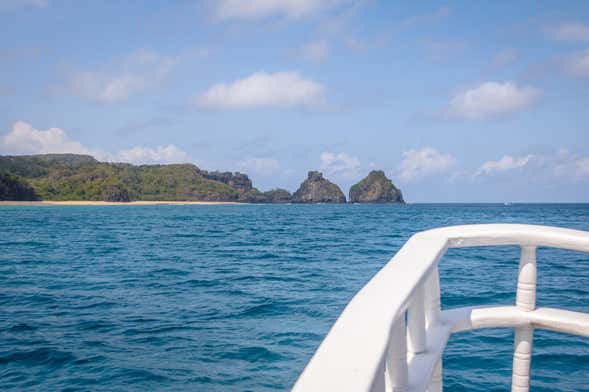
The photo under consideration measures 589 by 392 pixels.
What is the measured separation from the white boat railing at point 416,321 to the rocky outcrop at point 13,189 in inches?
5927

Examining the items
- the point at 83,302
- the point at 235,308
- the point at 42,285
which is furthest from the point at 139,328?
the point at 42,285

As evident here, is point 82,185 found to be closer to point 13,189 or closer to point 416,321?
point 13,189

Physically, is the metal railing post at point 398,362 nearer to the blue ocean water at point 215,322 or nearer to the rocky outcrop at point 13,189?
the blue ocean water at point 215,322

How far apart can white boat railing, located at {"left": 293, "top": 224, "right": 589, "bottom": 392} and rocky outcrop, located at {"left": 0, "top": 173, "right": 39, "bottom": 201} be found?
151m

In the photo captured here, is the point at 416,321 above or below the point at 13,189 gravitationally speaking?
below

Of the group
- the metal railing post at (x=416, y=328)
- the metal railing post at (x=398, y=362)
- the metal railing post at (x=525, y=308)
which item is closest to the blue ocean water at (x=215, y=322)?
the metal railing post at (x=525, y=308)

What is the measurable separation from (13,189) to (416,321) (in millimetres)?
153081

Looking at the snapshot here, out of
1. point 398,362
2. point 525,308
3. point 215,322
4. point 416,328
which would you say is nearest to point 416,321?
point 416,328

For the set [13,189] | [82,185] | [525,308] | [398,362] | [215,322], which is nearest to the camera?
[398,362]

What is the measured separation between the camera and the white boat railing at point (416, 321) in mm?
918

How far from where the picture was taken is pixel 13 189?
13088cm

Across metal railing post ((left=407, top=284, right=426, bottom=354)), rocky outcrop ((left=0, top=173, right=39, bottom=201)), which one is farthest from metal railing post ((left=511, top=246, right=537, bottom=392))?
rocky outcrop ((left=0, top=173, right=39, bottom=201))

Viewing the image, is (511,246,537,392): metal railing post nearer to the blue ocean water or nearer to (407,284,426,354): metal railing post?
(407,284,426,354): metal railing post

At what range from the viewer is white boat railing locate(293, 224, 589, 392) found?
92 cm
